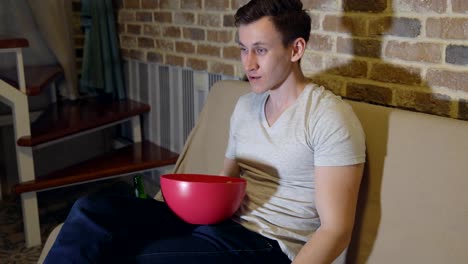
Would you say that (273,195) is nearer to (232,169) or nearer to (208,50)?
(232,169)

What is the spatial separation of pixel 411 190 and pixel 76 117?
2.01 meters

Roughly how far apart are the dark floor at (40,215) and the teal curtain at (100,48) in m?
0.60

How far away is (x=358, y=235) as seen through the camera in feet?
4.50

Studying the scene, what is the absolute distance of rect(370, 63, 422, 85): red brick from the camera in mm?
1487

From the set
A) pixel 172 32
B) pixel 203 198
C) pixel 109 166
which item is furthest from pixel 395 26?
pixel 109 166

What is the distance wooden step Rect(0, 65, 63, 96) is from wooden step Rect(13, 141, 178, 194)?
418 millimetres

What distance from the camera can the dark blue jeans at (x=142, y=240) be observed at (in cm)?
127

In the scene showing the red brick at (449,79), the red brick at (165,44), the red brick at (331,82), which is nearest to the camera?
the red brick at (449,79)

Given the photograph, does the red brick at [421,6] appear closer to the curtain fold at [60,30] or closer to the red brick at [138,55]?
the red brick at [138,55]

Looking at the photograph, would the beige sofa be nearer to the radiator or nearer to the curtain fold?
the radiator

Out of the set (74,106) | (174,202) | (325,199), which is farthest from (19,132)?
Answer: (325,199)

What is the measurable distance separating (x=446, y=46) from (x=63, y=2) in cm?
233

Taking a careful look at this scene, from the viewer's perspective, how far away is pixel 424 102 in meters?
1.47

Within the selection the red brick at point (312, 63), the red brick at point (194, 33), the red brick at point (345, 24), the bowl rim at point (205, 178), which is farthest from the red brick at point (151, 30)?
the bowl rim at point (205, 178)
